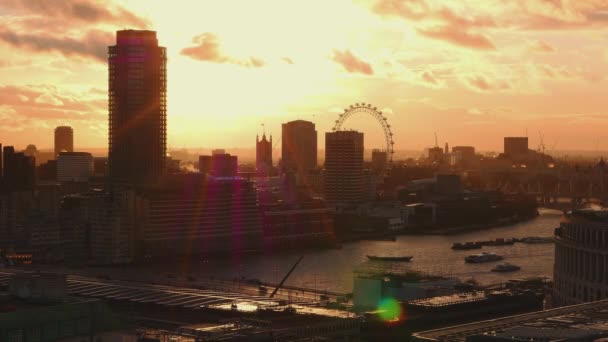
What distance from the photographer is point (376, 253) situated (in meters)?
34.7

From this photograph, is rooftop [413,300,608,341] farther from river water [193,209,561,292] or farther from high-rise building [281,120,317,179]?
high-rise building [281,120,317,179]

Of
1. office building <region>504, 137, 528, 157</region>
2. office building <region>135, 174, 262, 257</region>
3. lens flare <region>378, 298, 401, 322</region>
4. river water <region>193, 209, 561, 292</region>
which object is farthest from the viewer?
office building <region>504, 137, 528, 157</region>

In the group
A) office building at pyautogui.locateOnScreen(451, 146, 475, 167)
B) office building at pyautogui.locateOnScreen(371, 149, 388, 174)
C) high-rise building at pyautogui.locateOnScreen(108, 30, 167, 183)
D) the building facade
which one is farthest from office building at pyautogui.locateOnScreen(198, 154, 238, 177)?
office building at pyautogui.locateOnScreen(451, 146, 475, 167)

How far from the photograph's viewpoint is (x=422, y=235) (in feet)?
141

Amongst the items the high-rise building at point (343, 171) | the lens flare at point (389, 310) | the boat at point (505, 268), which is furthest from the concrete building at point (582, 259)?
the high-rise building at point (343, 171)

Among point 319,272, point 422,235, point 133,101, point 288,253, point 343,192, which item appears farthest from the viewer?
point 343,192

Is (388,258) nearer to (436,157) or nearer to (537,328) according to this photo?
(537,328)

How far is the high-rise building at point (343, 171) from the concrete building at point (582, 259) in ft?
101

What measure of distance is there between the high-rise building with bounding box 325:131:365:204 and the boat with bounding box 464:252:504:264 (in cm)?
1789

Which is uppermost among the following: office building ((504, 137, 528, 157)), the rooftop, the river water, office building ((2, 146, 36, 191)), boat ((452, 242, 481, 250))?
office building ((504, 137, 528, 157))

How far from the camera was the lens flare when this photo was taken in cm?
1774

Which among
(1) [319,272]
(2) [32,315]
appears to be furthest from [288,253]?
(2) [32,315]

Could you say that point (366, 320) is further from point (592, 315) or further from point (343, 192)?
point (343, 192)

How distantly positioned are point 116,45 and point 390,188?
856 inches
